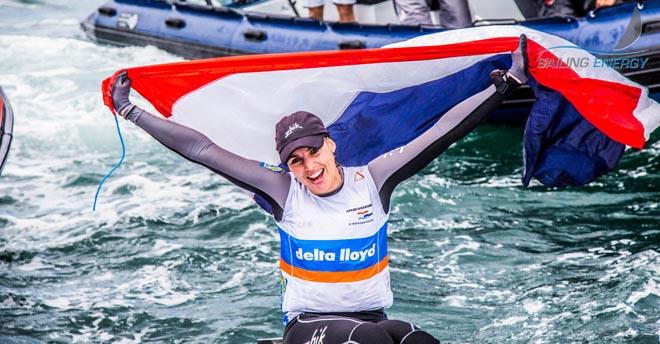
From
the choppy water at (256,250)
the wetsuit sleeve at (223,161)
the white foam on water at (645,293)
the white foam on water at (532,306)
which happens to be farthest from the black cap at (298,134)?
the white foam on water at (645,293)

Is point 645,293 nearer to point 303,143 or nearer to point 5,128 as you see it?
point 303,143

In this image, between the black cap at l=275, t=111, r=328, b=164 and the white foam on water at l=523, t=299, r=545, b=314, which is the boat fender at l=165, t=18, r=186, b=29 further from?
the black cap at l=275, t=111, r=328, b=164

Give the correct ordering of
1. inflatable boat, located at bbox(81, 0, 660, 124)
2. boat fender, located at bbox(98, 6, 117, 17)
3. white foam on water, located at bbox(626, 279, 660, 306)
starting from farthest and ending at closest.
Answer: boat fender, located at bbox(98, 6, 117, 17), inflatable boat, located at bbox(81, 0, 660, 124), white foam on water, located at bbox(626, 279, 660, 306)

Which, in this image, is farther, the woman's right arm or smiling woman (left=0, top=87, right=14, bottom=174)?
smiling woman (left=0, top=87, right=14, bottom=174)

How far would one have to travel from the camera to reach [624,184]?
903 centimetres

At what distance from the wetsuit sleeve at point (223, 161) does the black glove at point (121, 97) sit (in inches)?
1.2

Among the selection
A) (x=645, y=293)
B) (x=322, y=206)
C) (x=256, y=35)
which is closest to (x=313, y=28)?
(x=256, y=35)

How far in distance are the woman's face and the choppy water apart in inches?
80.8

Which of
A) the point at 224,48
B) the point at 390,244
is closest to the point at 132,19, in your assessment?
the point at 224,48

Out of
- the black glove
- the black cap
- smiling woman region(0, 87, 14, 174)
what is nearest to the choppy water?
smiling woman region(0, 87, 14, 174)

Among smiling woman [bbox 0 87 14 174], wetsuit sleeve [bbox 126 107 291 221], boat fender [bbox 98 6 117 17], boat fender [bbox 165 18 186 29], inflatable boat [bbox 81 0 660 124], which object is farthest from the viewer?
boat fender [bbox 98 6 117 17]

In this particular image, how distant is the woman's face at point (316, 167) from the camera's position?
463 centimetres

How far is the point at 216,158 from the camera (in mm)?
4875

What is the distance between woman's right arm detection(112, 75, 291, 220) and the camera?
4.86 metres
